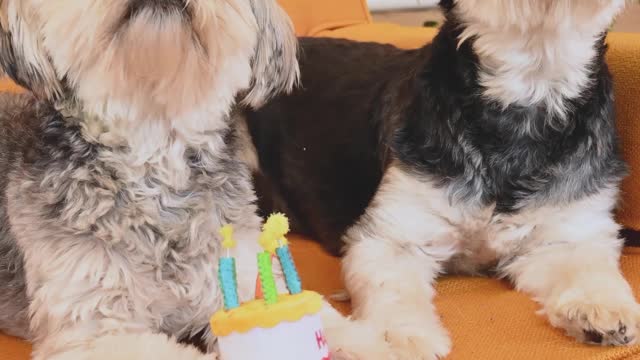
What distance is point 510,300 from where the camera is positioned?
65.7 inches

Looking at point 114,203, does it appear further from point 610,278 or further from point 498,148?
point 610,278

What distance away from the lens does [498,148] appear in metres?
1.71

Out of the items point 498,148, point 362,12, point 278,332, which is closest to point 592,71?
point 498,148

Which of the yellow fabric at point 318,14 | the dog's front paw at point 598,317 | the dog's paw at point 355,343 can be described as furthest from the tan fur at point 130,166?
the yellow fabric at point 318,14

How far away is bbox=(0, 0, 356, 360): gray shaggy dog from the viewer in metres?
1.33

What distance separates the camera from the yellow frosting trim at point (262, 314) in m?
1.10

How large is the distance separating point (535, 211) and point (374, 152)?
41 cm

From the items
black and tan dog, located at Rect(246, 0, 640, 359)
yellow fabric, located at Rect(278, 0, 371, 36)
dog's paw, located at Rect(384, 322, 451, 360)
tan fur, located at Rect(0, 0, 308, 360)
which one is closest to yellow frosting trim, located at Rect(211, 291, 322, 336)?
tan fur, located at Rect(0, 0, 308, 360)

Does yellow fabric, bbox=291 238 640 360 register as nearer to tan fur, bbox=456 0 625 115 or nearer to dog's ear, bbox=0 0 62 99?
tan fur, bbox=456 0 625 115

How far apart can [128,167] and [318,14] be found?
155 cm

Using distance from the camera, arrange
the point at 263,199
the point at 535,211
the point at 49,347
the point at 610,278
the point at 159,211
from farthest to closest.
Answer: the point at 263,199 → the point at 535,211 → the point at 610,278 → the point at 159,211 → the point at 49,347

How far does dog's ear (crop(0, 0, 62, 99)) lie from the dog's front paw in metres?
0.94

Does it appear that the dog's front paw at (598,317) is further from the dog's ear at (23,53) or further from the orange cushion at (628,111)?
the dog's ear at (23,53)

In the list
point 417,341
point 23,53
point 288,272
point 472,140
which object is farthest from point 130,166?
point 472,140
